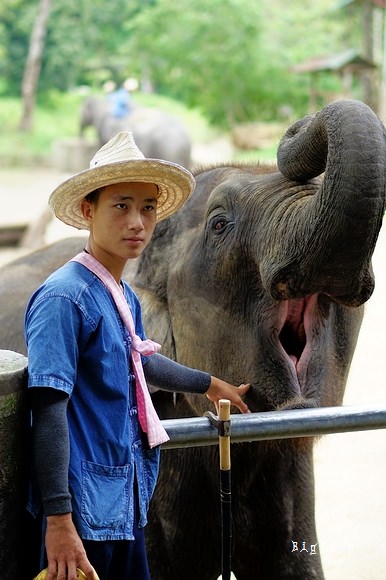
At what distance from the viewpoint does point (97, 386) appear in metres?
1.95

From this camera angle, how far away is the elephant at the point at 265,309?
2.22 meters

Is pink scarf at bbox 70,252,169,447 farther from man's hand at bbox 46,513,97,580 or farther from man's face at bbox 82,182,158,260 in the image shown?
man's hand at bbox 46,513,97,580

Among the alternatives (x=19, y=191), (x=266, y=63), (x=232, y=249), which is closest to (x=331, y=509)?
(x=232, y=249)

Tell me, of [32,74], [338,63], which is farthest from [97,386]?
[32,74]

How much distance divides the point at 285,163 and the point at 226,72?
93.5 ft

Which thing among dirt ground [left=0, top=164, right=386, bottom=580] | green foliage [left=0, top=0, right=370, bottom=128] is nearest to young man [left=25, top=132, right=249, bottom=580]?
dirt ground [left=0, top=164, right=386, bottom=580]

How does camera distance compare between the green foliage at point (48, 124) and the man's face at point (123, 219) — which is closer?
the man's face at point (123, 219)

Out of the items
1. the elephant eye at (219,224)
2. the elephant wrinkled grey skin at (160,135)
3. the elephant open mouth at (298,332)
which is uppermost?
the elephant wrinkled grey skin at (160,135)

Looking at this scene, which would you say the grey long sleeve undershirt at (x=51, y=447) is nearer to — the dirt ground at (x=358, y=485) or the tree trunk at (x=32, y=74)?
the dirt ground at (x=358, y=485)

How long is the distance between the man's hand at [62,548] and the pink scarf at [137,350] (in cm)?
31

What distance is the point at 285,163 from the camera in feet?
8.32

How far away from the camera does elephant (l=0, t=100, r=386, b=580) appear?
2.22m

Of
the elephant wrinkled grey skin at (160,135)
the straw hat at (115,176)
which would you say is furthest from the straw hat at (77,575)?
the elephant wrinkled grey skin at (160,135)

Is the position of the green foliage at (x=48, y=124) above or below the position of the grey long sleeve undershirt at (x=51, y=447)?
above
